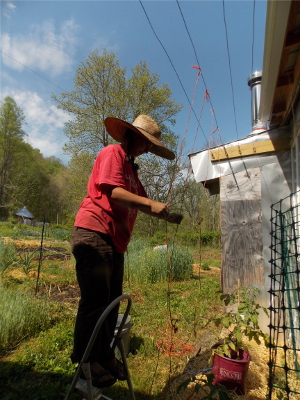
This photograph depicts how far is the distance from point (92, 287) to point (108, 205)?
45cm

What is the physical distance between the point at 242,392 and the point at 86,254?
5.26ft

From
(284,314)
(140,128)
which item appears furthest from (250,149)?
(284,314)

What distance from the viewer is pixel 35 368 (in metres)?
2.12

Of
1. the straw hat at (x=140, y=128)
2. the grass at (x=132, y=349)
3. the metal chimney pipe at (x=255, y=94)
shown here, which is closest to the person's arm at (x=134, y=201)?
the straw hat at (x=140, y=128)

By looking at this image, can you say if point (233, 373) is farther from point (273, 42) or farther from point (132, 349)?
point (273, 42)

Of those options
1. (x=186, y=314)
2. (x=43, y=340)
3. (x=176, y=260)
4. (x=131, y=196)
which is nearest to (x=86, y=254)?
(x=131, y=196)

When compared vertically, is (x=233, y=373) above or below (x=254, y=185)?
below

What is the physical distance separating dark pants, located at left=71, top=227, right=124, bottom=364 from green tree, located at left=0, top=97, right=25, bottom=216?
109 feet

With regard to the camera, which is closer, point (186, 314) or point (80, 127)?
point (186, 314)

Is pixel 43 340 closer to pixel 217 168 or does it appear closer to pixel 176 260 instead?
pixel 217 168

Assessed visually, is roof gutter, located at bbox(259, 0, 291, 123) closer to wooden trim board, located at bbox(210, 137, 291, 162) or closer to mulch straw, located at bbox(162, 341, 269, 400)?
wooden trim board, located at bbox(210, 137, 291, 162)

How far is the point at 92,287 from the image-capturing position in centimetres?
134

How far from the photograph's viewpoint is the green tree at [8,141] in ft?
99.9

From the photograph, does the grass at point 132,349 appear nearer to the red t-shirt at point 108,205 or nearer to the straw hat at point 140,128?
the red t-shirt at point 108,205
